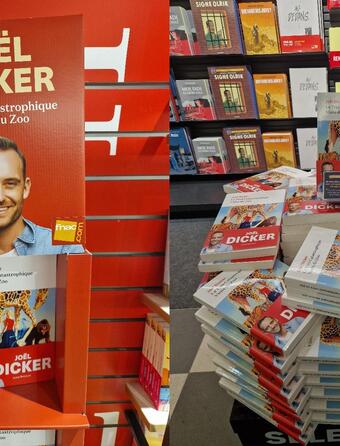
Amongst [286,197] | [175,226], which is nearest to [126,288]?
[286,197]

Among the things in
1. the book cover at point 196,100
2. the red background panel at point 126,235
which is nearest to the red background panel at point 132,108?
the red background panel at point 126,235

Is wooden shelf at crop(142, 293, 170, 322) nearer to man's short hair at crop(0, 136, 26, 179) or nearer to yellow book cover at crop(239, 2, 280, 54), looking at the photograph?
man's short hair at crop(0, 136, 26, 179)

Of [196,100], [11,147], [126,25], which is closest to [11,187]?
[11,147]

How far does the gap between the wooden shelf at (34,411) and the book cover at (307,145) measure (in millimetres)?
3689

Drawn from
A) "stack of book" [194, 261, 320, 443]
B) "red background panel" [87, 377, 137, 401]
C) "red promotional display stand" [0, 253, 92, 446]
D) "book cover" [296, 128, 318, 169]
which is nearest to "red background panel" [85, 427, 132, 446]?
"red background panel" [87, 377, 137, 401]

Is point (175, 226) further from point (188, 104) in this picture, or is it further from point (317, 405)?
point (317, 405)

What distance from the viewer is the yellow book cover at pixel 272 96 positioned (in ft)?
A: 15.0

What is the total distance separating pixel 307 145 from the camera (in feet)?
15.4

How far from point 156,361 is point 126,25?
1.00m

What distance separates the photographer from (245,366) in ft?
5.45

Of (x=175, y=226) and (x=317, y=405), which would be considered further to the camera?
(x=175, y=226)

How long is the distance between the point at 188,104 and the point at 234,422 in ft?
11.0

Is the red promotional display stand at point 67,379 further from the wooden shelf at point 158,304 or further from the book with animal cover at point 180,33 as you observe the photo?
the book with animal cover at point 180,33

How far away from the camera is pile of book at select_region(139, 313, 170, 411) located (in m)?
1.69
